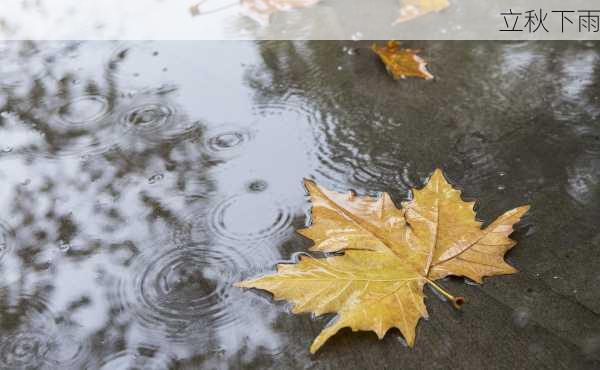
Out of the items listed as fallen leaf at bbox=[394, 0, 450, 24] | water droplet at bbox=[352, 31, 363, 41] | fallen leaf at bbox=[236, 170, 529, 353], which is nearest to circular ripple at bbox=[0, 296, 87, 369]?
fallen leaf at bbox=[236, 170, 529, 353]

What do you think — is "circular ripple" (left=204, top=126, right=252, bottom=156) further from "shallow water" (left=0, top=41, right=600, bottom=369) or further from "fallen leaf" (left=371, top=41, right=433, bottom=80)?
"fallen leaf" (left=371, top=41, right=433, bottom=80)

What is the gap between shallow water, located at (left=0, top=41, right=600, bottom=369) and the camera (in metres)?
1.36

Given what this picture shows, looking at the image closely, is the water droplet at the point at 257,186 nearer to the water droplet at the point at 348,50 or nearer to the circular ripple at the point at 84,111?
the circular ripple at the point at 84,111

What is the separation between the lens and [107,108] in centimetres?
214

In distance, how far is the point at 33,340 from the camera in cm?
140

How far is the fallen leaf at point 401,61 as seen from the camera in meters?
2.18

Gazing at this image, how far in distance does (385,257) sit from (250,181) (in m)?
0.54

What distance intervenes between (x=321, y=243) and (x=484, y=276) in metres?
0.39

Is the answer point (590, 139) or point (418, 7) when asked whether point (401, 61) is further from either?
point (590, 139)

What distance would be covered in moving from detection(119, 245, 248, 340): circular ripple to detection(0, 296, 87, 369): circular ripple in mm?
159

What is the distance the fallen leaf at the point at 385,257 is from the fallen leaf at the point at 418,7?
3.56 feet

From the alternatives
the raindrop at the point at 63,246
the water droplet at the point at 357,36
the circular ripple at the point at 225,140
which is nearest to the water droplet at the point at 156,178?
the circular ripple at the point at 225,140

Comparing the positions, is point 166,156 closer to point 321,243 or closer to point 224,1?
point 321,243

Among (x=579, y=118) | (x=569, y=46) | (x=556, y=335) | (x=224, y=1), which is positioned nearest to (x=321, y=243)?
(x=556, y=335)
